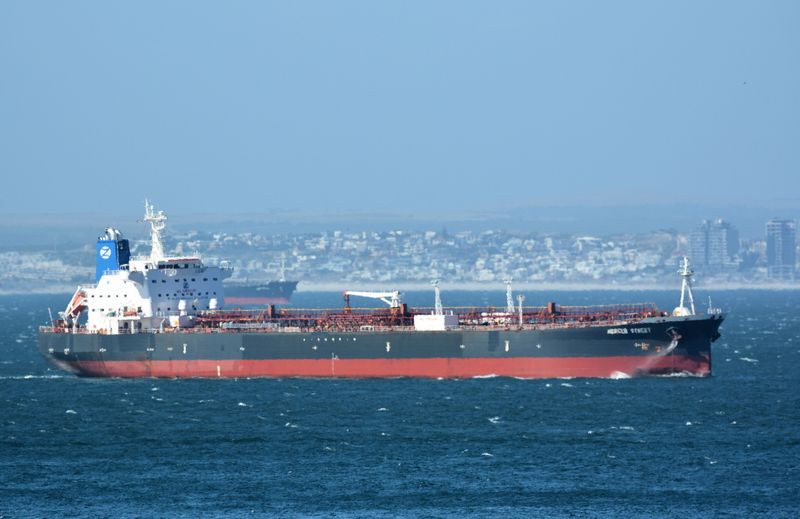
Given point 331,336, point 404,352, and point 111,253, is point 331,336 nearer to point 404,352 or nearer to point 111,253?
point 404,352

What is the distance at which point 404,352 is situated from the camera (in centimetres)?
6888

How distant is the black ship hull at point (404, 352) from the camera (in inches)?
2591

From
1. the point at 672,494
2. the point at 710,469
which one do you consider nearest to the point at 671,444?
the point at 710,469

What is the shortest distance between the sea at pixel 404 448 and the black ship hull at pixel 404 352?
0.93m

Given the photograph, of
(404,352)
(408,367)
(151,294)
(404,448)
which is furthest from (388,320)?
(404,448)

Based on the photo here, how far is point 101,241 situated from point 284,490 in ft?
127

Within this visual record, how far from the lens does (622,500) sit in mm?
40406

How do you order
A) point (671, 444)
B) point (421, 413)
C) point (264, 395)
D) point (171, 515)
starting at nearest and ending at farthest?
point (171, 515), point (671, 444), point (421, 413), point (264, 395)

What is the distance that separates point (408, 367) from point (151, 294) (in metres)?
14.8

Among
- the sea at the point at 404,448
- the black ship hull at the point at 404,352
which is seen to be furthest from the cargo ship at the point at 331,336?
the sea at the point at 404,448

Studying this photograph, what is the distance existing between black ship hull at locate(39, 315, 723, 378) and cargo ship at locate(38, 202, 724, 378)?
0.05m

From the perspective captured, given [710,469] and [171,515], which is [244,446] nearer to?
[171,515]

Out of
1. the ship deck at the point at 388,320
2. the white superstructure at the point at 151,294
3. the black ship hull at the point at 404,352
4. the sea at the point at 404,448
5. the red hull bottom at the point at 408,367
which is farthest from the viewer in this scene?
the white superstructure at the point at 151,294

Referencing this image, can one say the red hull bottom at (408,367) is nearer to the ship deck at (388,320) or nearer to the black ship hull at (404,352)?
the black ship hull at (404,352)
